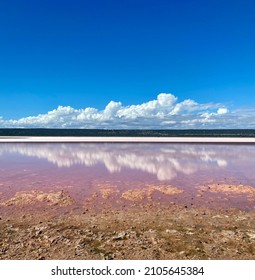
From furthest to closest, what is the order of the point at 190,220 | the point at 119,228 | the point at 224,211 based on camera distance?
the point at 224,211
the point at 190,220
the point at 119,228

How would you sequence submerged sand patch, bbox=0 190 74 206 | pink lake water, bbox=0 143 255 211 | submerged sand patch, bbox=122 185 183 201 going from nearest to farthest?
submerged sand patch, bbox=0 190 74 206
pink lake water, bbox=0 143 255 211
submerged sand patch, bbox=122 185 183 201

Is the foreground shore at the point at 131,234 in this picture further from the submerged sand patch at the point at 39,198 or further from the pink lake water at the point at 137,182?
the pink lake water at the point at 137,182

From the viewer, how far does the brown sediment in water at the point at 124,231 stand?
6.20 meters

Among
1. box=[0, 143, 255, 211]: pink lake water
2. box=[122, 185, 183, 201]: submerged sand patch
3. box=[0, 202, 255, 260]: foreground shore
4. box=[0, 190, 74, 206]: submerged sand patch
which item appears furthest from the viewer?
box=[122, 185, 183, 201]: submerged sand patch

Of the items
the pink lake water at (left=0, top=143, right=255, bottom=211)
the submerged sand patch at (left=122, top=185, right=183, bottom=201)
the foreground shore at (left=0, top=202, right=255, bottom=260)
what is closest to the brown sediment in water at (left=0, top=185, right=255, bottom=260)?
the foreground shore at (left=0, top=202, right=255, bottom=260)

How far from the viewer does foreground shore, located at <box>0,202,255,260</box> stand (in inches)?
243

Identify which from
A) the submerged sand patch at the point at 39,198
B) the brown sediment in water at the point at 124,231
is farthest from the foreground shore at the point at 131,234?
the submerged sand patch at the point at 39,198

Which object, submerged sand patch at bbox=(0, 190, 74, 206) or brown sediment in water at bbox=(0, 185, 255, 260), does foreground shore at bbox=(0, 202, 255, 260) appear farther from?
submerged sand patch at bbox=(0, 190, 74, 206)

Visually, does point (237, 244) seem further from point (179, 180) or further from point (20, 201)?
point (20, 201)

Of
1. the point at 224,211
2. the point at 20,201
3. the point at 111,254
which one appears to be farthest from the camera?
the point at 20,201
